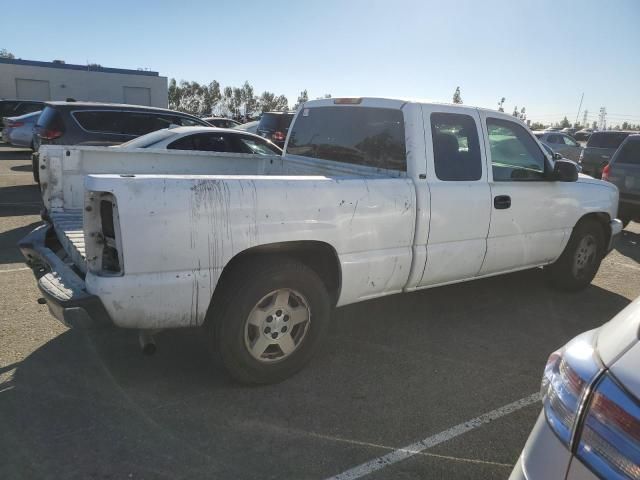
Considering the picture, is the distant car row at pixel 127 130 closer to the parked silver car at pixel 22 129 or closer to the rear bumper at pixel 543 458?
the rear bumper at pixel 543 458

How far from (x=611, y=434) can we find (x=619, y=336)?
1.16ft

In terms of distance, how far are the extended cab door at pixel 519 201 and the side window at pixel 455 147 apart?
0.55ft

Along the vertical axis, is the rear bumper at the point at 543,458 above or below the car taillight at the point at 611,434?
below

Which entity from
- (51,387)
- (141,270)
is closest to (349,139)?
(141,270)

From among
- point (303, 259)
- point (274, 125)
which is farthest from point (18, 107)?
point (303, 259)

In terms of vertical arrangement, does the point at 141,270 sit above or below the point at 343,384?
above

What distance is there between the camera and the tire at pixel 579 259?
5.48 meters

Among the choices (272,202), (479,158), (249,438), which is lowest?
(249,438)

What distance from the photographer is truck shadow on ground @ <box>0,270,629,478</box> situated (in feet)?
8.80

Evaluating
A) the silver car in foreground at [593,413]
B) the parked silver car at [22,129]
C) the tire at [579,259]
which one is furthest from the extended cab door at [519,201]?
the parked silver car at [22,129]

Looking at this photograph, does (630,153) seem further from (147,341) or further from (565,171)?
(147,341)

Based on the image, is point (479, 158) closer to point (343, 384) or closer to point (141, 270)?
point (343, 384)

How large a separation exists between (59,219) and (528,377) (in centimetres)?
390

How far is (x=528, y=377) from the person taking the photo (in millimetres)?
3764
